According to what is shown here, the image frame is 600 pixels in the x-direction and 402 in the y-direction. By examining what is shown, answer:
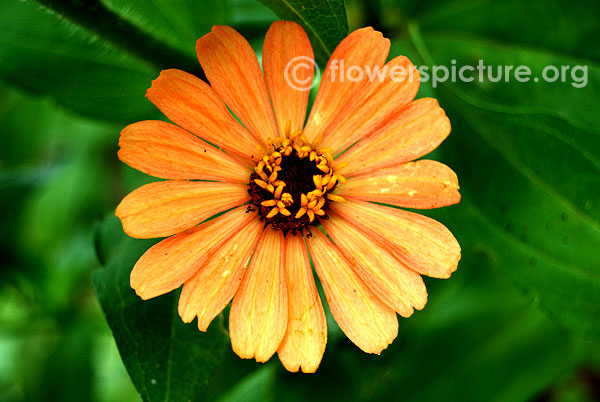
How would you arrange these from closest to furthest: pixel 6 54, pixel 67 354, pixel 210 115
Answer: pixel 210 115 → pixel 6 54 → pixel 67 354

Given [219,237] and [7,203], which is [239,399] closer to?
[219,237]

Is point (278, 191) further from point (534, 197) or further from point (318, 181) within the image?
point (534, 197)

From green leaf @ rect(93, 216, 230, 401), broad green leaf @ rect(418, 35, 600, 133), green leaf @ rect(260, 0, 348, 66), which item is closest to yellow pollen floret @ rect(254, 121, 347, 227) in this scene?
green leaf @ rect(260, 0, 348, 66)

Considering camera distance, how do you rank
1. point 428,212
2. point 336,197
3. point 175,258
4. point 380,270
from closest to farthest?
1. point 175,258
2. point 380,270
3. point 336,197
4. point 428,212

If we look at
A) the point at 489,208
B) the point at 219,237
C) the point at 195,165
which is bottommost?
the point at 219,237

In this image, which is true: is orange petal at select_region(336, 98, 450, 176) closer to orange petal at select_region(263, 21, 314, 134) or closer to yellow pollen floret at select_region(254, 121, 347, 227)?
yellow pollen floret at select_region(254, 121, 347, 227)

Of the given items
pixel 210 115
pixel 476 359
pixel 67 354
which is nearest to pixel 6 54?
pixel 210 115
